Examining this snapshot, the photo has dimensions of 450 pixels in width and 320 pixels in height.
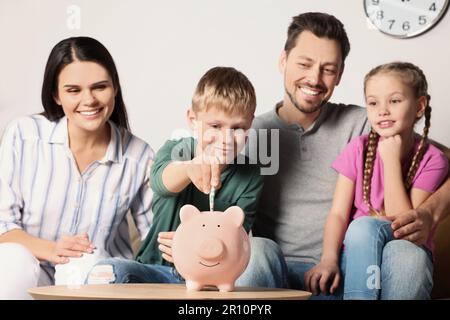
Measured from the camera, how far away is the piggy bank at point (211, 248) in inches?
50.3

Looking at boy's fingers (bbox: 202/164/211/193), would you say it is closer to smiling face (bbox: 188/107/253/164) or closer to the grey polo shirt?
smiling face (bbox: 188/107/253/164)

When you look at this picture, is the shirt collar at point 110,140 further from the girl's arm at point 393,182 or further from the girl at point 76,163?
the girl's arm at point 393,182

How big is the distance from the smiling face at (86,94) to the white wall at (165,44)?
0.34 m

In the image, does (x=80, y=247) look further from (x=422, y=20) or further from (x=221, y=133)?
(x=422, y=20)

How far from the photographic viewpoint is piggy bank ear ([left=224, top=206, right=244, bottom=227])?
1.30 metres

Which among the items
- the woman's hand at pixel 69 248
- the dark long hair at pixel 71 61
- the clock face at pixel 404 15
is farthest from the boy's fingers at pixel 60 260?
the clock face at pixel 404 15

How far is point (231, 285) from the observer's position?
1.31 metres

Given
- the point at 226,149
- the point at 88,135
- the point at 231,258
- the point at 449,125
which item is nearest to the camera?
the point at 231,258

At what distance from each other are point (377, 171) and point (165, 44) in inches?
30.5

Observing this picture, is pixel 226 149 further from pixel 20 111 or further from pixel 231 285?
pixel 20 111
